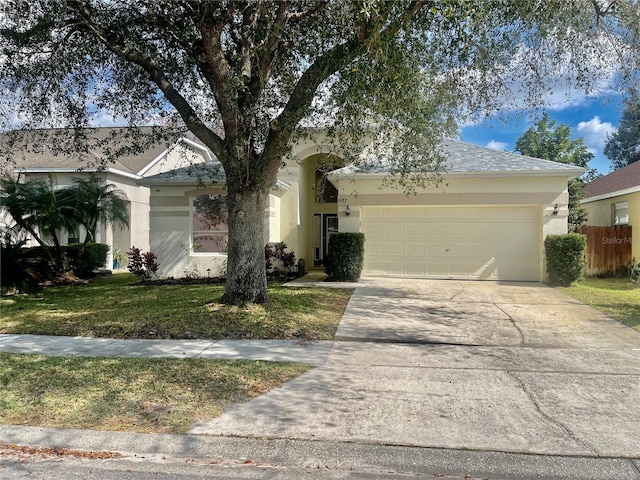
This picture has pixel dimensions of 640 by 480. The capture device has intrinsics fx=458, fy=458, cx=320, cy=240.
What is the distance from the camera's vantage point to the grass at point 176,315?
25.9 ft

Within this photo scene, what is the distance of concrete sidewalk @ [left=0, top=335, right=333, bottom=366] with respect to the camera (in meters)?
6.54

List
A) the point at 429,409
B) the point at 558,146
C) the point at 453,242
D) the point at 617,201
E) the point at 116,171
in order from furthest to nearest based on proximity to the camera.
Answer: the point at 558,146 < the point at 116,171 < the point at 617,201 < the point at 453,242 < the point at 429,409

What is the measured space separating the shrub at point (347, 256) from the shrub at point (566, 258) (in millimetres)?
5545

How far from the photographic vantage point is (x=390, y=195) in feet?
48.1

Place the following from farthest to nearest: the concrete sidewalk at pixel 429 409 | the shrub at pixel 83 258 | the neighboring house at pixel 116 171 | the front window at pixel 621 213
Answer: the neighboring house at pixel 116 171, the front window at pixel 621 213, the shrub at pixel 83 258, the concrete sidewalk at pixel 429 409

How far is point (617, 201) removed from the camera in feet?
59.2

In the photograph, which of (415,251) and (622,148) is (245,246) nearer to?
(415,251)

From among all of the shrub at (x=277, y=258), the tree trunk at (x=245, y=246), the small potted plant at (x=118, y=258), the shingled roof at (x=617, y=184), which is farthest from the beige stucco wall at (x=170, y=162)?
the shingled roof at (x=617, y=184)

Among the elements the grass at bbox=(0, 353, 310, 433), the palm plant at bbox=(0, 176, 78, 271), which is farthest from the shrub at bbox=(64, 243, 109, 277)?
the grass at bbox=(0, 353, 310, 433)

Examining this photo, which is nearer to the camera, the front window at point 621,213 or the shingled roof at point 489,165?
the shingled roof at point 489,165

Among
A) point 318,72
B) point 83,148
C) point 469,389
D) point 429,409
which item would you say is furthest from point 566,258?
point 83,148

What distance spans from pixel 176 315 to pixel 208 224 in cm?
701

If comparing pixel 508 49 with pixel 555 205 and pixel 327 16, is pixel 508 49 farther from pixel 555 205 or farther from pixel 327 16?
pixel 555 205

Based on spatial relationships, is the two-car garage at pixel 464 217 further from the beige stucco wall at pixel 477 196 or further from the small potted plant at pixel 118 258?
the small potted plant at pixel 118 258
